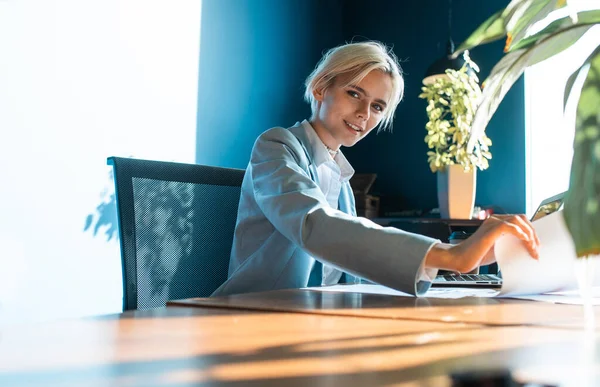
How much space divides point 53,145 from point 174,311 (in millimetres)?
1634

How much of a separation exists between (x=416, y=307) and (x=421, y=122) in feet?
10.6

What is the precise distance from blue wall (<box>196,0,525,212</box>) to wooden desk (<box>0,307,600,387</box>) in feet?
8.04

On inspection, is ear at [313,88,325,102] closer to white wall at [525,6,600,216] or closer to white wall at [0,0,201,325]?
white wall at [0,0,201,325]

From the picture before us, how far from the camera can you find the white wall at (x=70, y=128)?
2.12 m

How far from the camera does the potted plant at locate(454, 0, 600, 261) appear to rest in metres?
0.23

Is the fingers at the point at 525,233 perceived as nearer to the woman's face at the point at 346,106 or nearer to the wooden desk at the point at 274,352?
the wooden desk at the point at 274,352

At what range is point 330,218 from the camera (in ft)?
3.81

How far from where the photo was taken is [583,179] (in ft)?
0.75

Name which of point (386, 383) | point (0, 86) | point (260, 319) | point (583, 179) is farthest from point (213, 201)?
point (583, 179)

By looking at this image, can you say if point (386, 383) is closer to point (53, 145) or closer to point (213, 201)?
point (213, 201)

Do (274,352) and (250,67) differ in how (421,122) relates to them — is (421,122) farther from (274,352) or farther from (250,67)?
(274,352)

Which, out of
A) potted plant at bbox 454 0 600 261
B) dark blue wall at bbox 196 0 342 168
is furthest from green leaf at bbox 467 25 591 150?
dark blue wall at bbox 196 0 342 168

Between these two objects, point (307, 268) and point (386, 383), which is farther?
point (307, 268)

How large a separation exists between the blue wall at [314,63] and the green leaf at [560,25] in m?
2.80
